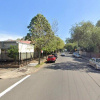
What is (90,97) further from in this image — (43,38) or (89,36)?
(89,36)

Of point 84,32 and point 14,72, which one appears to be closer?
point 14,72

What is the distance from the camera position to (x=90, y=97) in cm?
498

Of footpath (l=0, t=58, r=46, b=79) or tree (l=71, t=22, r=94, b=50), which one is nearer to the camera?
footpath (l=0, t=58, r=46, b=79)

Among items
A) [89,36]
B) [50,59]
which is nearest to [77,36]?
[89,36]

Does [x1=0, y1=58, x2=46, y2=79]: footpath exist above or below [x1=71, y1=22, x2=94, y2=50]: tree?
below

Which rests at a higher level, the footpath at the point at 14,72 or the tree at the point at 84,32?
the tree at the point at 84,32

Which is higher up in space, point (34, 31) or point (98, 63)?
point (34, 31)

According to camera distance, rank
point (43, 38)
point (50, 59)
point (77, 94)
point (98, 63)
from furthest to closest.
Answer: point (50, 59) → point (43, 38) → point (98, 63) → point (77, 94)

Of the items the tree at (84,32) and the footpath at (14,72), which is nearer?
the footpath at (14,72)

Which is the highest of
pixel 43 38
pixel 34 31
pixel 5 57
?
pixel 34 31

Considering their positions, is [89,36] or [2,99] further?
[89,36]

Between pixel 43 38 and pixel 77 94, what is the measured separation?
12383 millimetres

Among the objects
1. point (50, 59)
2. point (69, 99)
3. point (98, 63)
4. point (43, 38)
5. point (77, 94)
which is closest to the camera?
point (69, 99)

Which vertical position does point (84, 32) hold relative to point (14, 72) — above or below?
above
